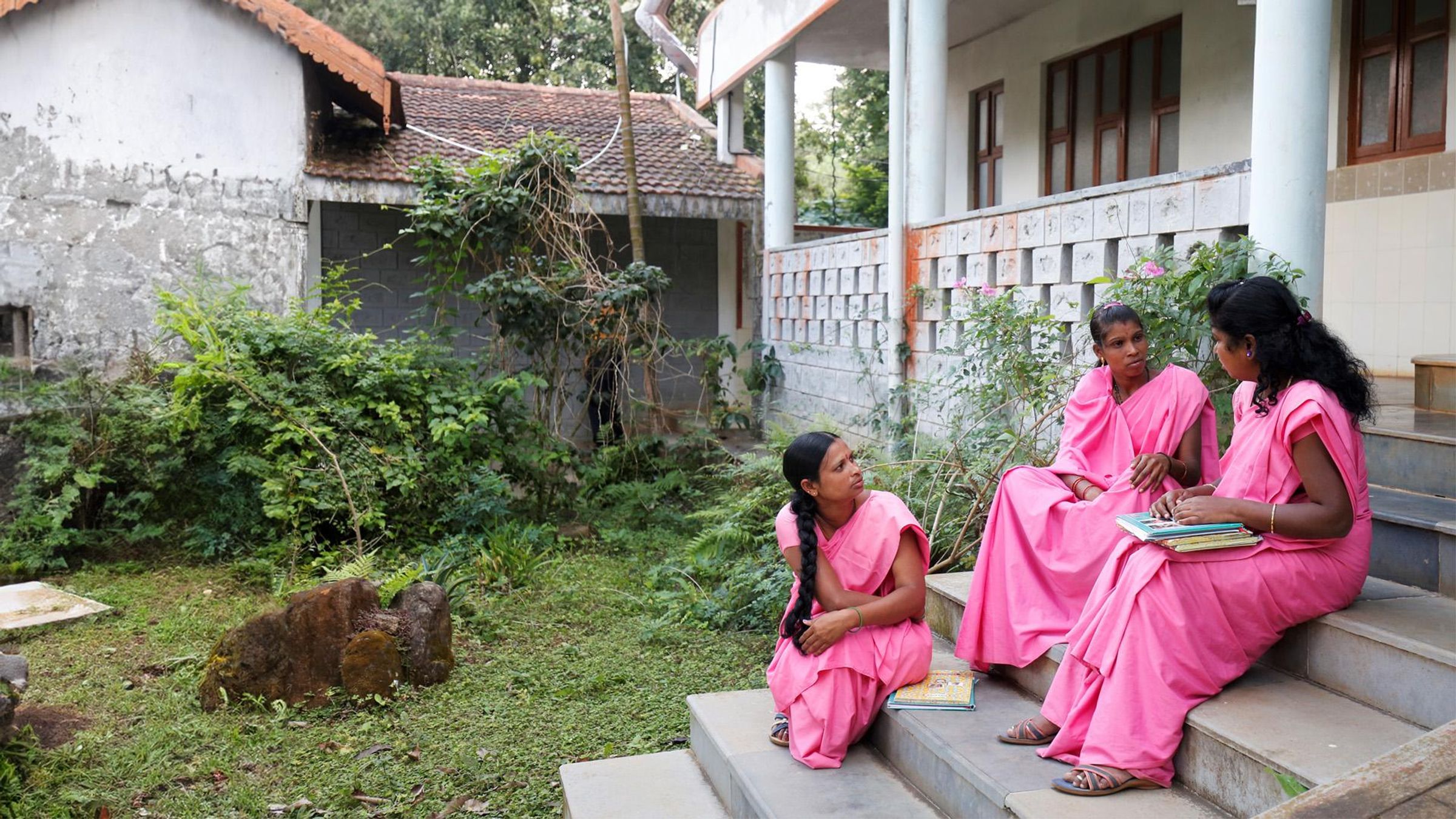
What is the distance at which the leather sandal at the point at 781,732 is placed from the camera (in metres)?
3.56

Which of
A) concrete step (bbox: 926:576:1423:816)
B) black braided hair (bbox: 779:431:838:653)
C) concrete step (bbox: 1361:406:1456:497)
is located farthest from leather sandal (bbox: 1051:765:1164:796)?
concrete step (bbox: 1361:406:1456:497)

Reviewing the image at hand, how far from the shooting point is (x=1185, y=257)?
5.27m

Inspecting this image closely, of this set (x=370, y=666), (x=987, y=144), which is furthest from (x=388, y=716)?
(x=987, y=144)

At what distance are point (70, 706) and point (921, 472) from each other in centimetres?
439

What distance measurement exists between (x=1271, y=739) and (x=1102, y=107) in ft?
28.1

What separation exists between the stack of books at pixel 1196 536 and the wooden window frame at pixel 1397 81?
17.6ft

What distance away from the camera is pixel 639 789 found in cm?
372

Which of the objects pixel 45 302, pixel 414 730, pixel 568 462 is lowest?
pixel 414 730

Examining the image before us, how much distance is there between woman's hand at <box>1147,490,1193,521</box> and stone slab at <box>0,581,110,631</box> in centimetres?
592

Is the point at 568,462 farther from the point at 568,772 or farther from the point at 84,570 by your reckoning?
the point at 568,772

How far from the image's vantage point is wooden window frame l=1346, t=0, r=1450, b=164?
22.7 feet

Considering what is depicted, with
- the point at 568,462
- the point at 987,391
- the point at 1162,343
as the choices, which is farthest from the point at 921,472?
the point at 568,462

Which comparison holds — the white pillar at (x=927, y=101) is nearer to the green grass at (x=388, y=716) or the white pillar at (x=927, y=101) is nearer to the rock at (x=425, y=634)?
the green grass at (x=388, y=716)

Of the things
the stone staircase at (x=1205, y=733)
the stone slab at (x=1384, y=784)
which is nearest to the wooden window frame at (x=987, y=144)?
the stone staircase at (x=1205, y=733)
